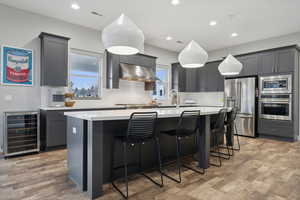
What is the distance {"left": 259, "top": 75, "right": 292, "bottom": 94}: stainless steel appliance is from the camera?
15.6ft

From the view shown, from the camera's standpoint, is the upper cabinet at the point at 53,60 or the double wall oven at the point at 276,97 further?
the double wall oven at the point at 276,97

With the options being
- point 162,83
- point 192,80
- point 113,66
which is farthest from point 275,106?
point 113,66

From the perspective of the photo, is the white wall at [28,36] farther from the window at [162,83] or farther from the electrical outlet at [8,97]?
the window at [162,83]

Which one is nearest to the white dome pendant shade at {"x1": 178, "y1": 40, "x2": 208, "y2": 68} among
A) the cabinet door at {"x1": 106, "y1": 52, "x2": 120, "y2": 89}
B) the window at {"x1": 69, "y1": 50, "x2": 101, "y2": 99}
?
the cabinet door at {"x1": 106, "y1": 52, "x2": 120, "y2": 89}

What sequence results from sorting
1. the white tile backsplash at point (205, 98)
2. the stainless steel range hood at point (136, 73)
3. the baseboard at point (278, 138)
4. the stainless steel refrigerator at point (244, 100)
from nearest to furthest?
the baseboard at point (278, 138)
the stainless steel range hood at point (136, 73)
the stainless steel refrigerator at point (244, 100)
the white tile backsplash at point (205, 98)

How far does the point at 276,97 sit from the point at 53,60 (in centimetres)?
594

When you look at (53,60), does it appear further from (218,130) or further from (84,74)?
(218,130)

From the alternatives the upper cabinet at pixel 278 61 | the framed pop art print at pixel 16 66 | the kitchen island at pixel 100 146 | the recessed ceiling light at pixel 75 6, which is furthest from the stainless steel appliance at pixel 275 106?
the framed pop art print at pixel 16 66

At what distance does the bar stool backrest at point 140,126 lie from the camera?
207cm

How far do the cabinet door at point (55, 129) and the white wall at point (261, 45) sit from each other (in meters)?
6.07

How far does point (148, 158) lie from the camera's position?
276cm

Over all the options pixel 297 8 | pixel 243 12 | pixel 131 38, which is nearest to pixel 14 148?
pixel 131 38

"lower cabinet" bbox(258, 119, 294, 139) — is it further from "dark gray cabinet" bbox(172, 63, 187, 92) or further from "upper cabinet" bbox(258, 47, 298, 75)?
"dark gray cabinet" bbox(172, 63, 187, 92)

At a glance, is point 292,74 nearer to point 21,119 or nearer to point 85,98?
point 85,98
